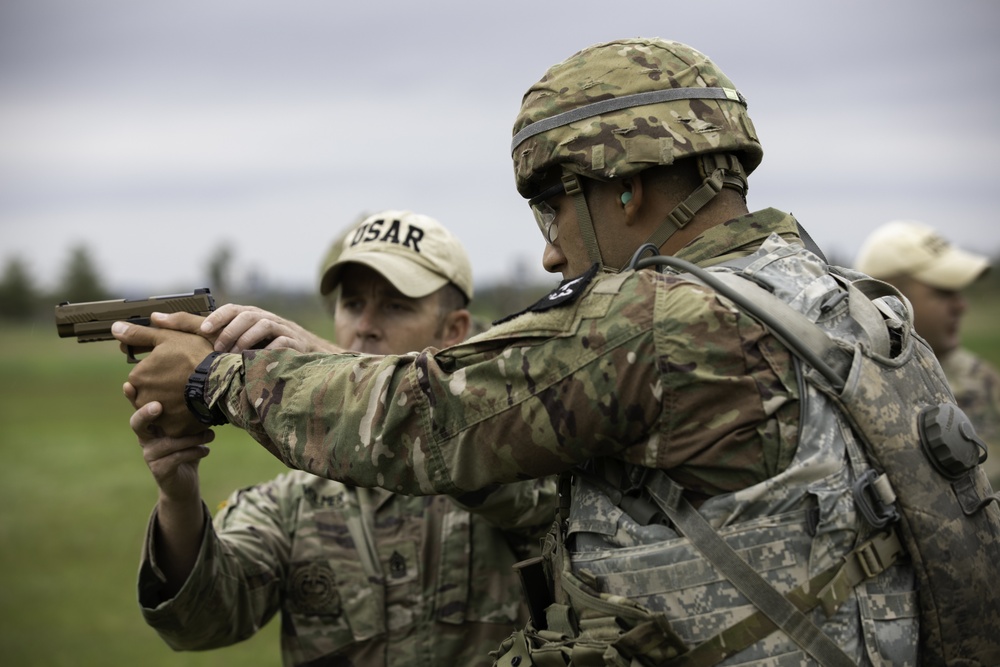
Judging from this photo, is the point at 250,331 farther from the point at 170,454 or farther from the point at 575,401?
the point at 575,401

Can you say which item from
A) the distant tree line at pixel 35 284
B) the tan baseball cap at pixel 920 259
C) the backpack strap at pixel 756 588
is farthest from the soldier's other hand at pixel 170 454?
the distant tree line at pixel 35 284

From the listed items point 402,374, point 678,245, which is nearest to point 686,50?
point 678,245

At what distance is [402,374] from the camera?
3.14 metres

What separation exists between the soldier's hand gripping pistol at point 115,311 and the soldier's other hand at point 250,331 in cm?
20

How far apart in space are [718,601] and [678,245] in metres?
1.10

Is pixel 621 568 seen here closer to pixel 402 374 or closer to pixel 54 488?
pixel 402 374

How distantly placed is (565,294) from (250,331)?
4.08 ft

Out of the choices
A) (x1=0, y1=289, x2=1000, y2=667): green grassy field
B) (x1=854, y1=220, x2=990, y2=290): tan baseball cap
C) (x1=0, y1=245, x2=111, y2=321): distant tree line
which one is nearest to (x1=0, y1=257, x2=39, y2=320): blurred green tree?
(x1=0, y1=245, x2=111, y2=321): distant tree line

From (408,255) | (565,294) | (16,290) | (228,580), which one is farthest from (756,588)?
(16,290)

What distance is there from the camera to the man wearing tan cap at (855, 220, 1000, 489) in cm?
834

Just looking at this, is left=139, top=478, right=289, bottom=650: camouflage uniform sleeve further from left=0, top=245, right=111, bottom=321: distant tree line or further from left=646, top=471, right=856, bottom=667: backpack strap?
left=0, top=245, right=111, bottom=321: distant tree line

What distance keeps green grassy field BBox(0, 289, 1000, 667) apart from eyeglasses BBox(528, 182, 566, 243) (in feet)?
7.18

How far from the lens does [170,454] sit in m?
4.11

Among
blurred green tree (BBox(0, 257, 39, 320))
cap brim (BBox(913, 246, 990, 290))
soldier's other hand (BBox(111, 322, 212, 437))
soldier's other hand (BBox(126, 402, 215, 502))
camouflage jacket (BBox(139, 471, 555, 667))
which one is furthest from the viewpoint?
blurred green tree (BBox(0, 257, 39, 320))
